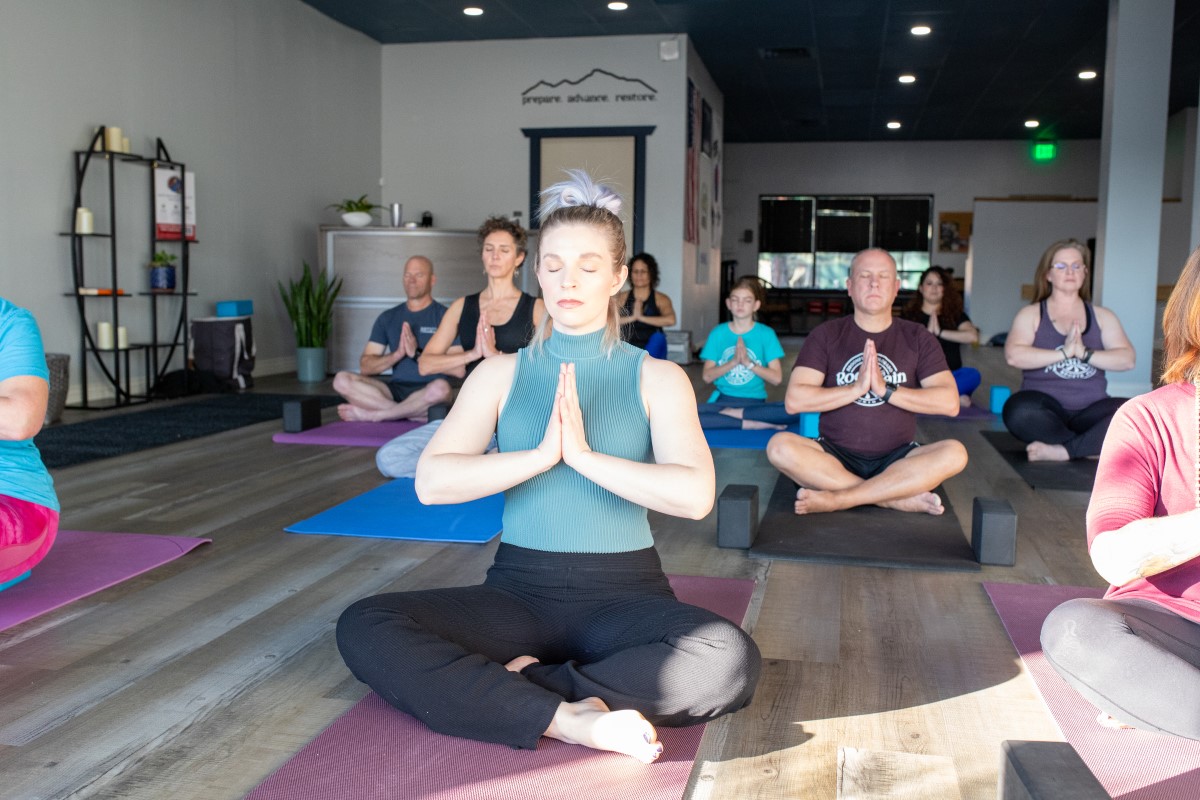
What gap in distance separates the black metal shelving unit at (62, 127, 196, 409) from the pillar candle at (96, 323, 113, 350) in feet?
0.09

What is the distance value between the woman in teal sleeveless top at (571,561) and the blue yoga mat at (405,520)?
1.15 meters

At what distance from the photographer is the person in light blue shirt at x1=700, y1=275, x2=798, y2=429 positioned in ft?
16.2

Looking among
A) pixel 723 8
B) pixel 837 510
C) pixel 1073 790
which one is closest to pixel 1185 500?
pixel 1073 790

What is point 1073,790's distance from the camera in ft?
3.55

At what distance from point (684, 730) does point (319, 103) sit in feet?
24.9

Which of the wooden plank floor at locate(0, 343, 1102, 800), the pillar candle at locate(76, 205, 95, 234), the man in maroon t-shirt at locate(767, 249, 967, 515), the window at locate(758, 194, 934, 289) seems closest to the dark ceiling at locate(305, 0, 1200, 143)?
the window at locate(758, 194, 934, 289)

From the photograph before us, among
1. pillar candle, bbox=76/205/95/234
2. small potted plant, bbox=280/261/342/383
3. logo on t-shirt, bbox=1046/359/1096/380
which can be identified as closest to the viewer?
logo on t-shirt, bbox=1046/359/1096/380

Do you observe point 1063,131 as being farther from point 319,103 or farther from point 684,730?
point 684,730

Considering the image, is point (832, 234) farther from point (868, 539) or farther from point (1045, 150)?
point (868, 539)

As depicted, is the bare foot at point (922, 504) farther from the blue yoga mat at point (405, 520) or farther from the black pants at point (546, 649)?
the black pants at point (546, 649)

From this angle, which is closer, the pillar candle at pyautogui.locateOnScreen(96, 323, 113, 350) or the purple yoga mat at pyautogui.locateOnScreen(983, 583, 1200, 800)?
the purple yoga mat at pyautogui.locateOnScreen(983, 583, 1200, 800)

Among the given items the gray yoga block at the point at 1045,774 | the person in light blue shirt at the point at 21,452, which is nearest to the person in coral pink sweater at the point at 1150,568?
the gray yoga block at the point at 1045,774

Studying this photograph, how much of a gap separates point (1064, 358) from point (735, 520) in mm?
2149

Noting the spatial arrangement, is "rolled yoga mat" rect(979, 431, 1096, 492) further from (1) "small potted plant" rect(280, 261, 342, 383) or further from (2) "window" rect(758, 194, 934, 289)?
(2) "window" rect(758, 194, 934, 289)
